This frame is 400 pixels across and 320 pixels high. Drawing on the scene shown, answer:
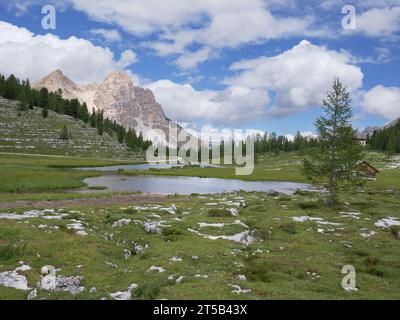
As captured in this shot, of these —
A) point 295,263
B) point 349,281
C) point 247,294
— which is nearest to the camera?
point 247,294

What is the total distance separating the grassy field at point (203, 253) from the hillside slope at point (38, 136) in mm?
136694

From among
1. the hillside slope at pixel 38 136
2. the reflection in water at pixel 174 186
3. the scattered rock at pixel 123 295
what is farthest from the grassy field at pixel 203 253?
the hillside slope at pixel 38 136

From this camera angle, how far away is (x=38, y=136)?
552ft

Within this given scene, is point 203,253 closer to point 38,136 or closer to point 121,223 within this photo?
point 121,223

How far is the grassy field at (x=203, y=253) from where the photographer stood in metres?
16.9

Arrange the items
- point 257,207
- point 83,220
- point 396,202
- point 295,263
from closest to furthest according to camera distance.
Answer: point 295,263 → point 83,220 → point 257,207 → point 396,202

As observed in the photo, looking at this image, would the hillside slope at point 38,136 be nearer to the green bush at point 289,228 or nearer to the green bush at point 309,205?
the green bush at point 309,205

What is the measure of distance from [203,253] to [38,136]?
16609 centimetres

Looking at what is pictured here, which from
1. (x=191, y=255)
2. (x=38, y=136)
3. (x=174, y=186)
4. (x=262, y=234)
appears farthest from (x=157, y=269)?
(x=38, y=136)

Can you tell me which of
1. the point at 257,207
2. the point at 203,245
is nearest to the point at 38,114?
the point at 257,207

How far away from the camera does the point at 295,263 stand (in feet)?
70.6

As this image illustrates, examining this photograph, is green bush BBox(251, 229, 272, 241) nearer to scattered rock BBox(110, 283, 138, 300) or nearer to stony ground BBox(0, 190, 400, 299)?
stony ground BBox(0, 190, 400, 299)
